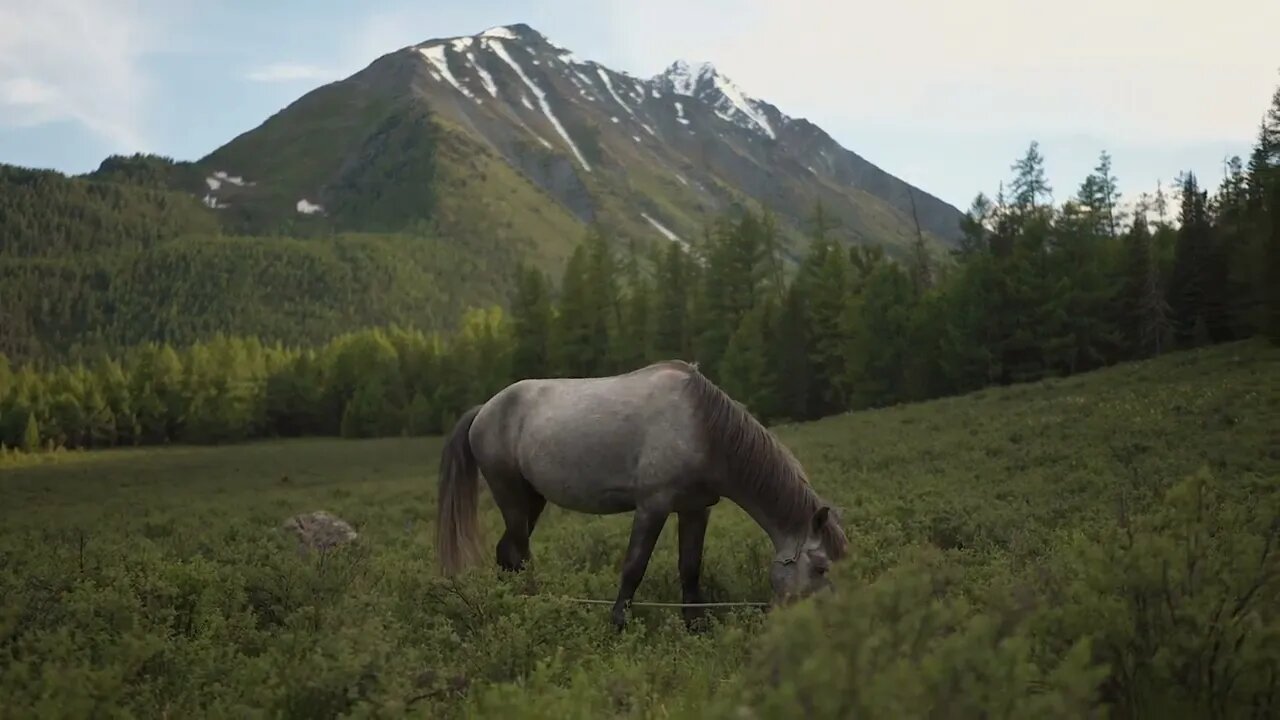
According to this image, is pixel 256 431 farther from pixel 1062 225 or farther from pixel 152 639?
pixel 152 639

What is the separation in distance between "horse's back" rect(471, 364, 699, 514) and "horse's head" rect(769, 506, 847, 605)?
1.11 metres

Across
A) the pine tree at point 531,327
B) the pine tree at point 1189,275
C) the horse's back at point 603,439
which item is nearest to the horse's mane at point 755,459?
the horse's back at point 603,439

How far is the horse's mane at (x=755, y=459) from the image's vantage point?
674 cm

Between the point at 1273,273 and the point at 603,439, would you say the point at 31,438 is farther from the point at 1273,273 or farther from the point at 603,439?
the point at 1273,273

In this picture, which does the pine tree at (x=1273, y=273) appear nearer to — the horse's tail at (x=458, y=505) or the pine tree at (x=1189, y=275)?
the pine tree at (x=1189, y=275)

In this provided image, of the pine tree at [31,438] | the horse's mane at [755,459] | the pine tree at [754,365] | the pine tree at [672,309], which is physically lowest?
the pine tree at [31,438]

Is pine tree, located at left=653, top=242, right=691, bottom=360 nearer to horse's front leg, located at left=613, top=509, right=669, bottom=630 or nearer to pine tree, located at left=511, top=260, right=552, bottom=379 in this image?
pine tree, located at left=511, top=260, right=552, bottom=379

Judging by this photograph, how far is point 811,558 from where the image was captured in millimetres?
6391

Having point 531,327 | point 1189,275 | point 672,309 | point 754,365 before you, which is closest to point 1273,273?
point 1189,275

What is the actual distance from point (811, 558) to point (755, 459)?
94cm

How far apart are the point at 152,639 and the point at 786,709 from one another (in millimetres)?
4038

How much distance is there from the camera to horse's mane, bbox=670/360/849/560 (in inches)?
265

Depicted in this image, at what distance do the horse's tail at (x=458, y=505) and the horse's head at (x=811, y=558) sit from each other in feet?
10.9

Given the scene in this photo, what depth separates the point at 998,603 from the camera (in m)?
3.19
